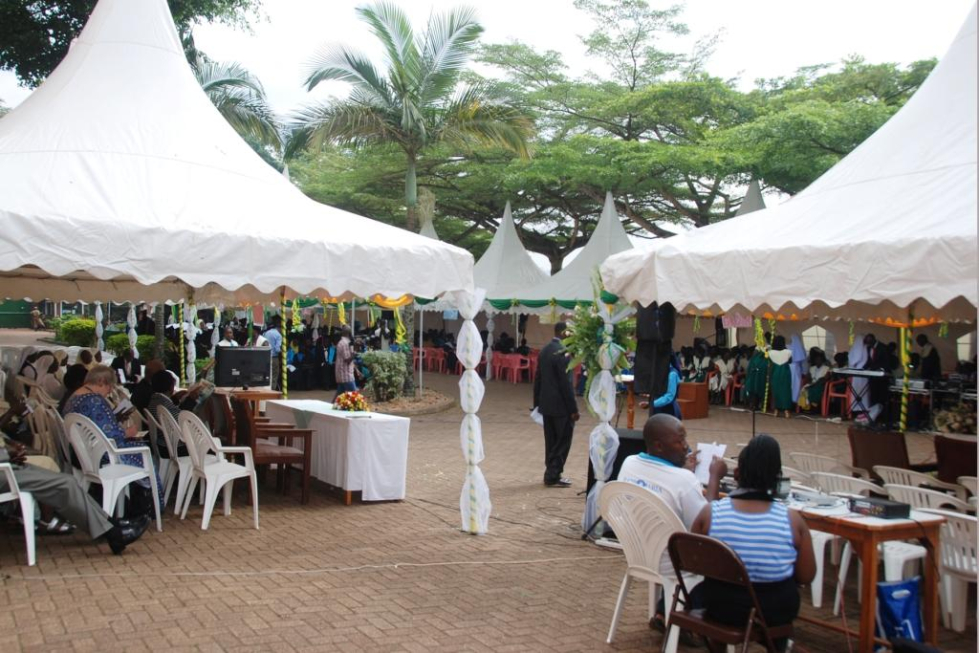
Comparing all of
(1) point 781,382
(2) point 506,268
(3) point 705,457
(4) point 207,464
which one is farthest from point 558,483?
(2) point 506,268

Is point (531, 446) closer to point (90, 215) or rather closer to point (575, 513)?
point (575, 513)

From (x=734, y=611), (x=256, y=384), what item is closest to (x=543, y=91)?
(x=256, y=384)

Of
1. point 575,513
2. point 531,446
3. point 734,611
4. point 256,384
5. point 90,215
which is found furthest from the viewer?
point 531,446

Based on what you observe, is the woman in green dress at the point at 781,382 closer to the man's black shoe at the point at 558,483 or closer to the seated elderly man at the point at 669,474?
the man's black shoe at the point at 558,483

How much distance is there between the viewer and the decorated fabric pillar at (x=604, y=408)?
7.62 metres

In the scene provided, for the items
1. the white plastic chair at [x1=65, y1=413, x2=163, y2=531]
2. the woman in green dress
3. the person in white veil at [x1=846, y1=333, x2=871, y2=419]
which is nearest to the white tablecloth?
the white plastic chair at [x1=65, y1=413, x2=163, y2=531]

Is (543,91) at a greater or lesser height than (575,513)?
greater

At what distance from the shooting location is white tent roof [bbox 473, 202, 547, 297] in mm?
23609

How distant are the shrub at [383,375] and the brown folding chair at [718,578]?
14.4m

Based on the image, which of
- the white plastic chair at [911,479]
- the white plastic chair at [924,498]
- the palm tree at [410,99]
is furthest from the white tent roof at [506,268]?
the white plastic chair at [924,498]

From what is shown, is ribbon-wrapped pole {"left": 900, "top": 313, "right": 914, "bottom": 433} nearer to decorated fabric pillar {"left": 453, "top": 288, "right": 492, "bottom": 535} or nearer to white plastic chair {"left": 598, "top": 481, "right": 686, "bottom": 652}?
decorated fabric pillar {"left": 453, "top": 288, "right": 492, "bottom": 535}

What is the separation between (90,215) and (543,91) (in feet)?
68.1

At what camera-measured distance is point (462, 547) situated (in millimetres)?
7367

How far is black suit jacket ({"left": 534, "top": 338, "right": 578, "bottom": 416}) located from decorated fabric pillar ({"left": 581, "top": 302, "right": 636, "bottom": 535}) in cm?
229
